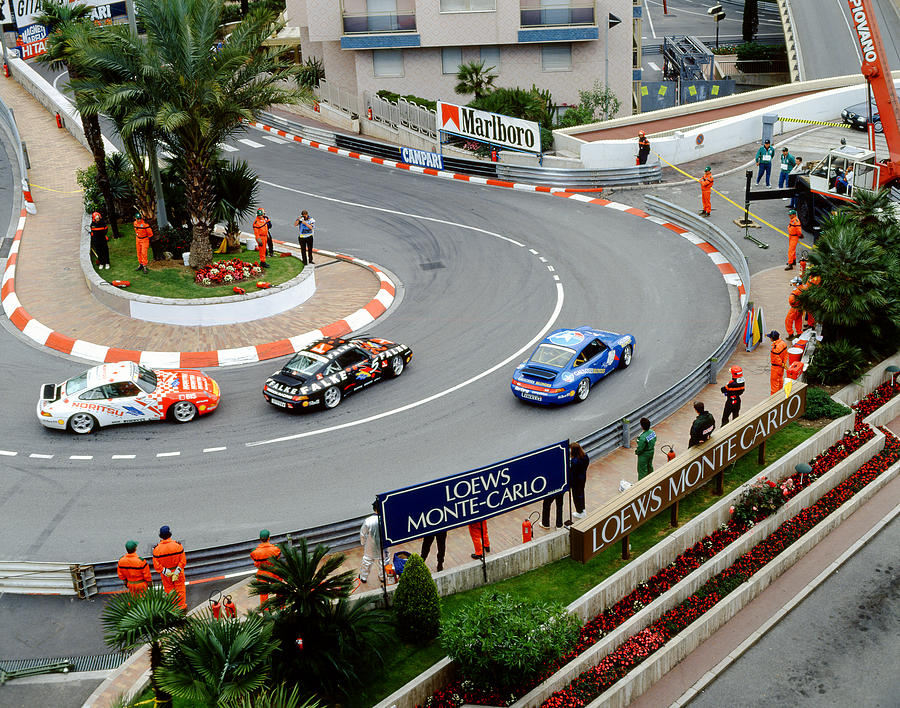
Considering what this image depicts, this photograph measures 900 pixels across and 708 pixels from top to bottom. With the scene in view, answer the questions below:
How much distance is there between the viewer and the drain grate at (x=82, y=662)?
14.9 meters

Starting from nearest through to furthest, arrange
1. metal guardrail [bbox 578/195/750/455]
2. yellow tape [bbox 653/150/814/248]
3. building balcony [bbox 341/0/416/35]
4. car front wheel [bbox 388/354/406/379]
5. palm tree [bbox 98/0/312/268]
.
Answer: metal guardrail [bbox 578/195/750/455]
car front wheel [bbox 388/354/406/379]
palm tree [bbox 98/0/312/268]
yellow tape [bbox 653/150/814/248]
building balcony [bbox 341/0/416/35]

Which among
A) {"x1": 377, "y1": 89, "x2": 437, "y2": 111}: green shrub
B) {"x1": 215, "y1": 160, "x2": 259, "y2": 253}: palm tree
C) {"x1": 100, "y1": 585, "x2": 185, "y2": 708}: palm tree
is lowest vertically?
{"x1": 100, "y1": 585, "x2": 185, "y2": 708}: palm tree

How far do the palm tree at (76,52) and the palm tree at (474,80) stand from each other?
680 inches

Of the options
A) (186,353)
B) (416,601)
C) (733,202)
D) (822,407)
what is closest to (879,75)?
(733,202)

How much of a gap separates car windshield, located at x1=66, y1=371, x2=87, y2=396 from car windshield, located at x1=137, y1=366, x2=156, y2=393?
117 centimetres

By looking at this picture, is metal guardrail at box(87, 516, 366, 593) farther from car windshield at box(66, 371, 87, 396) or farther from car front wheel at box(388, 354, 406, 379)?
car front wheel at box(388, 354, 406, 379)

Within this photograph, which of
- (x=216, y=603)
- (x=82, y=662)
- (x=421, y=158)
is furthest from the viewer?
(x=421, y=158)

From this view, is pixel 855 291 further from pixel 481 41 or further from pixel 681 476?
pixel 481 41

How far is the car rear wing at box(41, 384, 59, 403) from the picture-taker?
21.7 meters

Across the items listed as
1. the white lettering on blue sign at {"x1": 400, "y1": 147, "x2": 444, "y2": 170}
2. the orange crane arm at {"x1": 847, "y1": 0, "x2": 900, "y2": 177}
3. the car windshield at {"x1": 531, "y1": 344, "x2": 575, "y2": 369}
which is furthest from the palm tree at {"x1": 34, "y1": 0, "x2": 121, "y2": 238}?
the orange crane arm at {"x1": 847, "y1": 0, "x2": 900, "y2": 177}

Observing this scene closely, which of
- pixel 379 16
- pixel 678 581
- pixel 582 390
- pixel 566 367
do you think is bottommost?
pixel 678 581

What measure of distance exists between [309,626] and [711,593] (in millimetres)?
6695

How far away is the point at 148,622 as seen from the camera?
12164 mm

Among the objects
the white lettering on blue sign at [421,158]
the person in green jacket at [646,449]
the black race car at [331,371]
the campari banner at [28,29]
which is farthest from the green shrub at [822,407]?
the campari banner at [28,29]
